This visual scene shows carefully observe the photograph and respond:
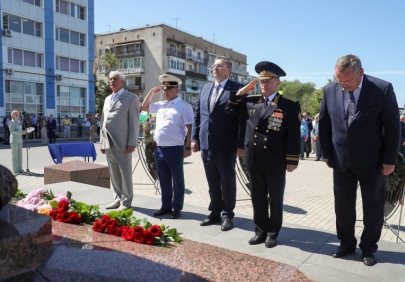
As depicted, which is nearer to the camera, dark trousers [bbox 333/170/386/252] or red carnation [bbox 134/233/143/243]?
red carnation [bbox 134/233/143/243]

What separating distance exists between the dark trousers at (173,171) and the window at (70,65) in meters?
30.9

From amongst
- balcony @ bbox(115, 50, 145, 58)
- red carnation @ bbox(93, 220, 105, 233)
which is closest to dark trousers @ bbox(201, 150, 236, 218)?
red carnation @ bbox(93, 220, 105, 233)

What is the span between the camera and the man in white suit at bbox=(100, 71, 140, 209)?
5.02 metres

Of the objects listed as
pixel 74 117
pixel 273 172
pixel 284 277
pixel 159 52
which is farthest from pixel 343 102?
pixel 159 52

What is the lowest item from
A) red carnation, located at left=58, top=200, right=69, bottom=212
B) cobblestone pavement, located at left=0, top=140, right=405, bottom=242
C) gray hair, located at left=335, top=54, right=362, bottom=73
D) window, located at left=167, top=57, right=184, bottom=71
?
cobblestone pavement, located at left=0, top=140, right=405, bottom=242

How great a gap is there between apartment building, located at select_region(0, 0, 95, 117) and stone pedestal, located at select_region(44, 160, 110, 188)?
2386 centimetres

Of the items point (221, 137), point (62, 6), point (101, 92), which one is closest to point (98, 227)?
point (221, 137)

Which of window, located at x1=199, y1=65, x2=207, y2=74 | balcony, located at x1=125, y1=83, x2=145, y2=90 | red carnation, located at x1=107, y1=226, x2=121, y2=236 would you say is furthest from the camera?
window, located at x1=199, y1=65, x2=207, y2=74

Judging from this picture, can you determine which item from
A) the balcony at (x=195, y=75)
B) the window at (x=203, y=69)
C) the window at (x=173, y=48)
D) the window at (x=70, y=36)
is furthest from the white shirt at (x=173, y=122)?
the window at (x=203, y=69)

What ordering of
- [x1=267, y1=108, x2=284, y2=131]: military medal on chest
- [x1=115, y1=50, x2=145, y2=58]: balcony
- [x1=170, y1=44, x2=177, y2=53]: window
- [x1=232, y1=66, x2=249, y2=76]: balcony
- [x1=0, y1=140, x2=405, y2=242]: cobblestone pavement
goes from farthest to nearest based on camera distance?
1. [x1=232, y1=66, x2=249, y2=76]: balcony
2. [x1=170, y1=44, x2=177, y2=53]: window
3. [x1=115, y1=50, x2=145, y2=58]: balcony
4. [x1=0, y1=140, x2=405, y2=242]: cobblestone pavement
5. [x1=267, y1=108, x2=284, y2=131]: military medal on chest

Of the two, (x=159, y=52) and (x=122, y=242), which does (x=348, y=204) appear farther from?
(x=159, y=52)

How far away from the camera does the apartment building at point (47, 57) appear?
2919 centimetres

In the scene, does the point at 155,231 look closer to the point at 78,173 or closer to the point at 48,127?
the point at 78,173

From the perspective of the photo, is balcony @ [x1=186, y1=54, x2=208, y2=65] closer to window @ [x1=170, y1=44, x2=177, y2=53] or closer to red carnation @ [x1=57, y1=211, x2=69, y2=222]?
window @ [x1=170, y1=44, x2=177, y2=53]
